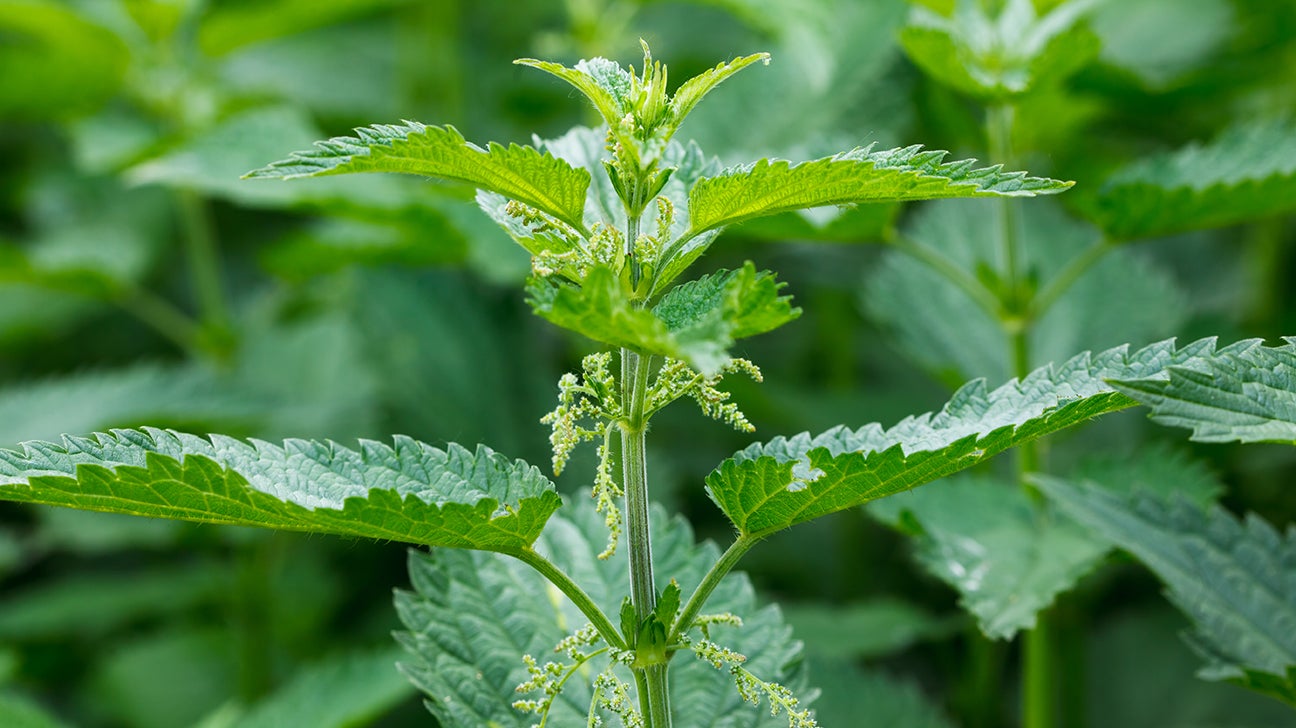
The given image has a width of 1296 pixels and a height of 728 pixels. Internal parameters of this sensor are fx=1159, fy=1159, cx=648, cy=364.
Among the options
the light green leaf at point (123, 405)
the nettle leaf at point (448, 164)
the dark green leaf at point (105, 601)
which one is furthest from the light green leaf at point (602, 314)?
the dark green leaf at point (105, 601)

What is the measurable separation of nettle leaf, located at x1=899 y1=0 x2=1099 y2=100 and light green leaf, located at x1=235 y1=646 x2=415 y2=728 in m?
1.04

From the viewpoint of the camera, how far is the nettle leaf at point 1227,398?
848mm

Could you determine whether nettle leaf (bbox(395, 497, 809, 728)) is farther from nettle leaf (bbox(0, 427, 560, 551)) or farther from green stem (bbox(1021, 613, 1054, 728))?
green stem (bbox(1021, 613, 1054, 728))

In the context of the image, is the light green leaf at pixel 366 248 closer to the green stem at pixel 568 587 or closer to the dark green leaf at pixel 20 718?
the dark green leaf at pixel 20 718

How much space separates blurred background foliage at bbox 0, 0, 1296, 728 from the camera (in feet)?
6.20

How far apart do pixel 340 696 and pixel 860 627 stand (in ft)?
2.58

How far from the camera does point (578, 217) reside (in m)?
0.93

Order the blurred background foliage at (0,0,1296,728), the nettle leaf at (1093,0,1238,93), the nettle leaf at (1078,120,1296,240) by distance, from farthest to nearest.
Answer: the nettle leaf at (1093,0,1238,93) → the blurred background foliage at (0,0,1296,728) → the nettle leaf at (1078,120,1296,240)

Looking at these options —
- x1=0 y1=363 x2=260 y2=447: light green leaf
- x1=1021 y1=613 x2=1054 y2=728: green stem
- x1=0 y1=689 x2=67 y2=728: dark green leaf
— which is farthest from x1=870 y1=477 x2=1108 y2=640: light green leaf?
x1=0 y1=363 x2=260 y2=447: light green leaf

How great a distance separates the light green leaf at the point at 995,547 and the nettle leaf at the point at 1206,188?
393 mm

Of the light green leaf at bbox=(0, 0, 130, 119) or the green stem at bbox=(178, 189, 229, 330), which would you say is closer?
the light green leaf at bbox=(0, 0, 130, 119)

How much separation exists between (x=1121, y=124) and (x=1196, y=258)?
1.32 feet

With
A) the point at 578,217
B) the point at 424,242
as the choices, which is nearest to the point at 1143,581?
the point at 424,242

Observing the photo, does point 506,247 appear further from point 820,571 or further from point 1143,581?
point 1143,581
